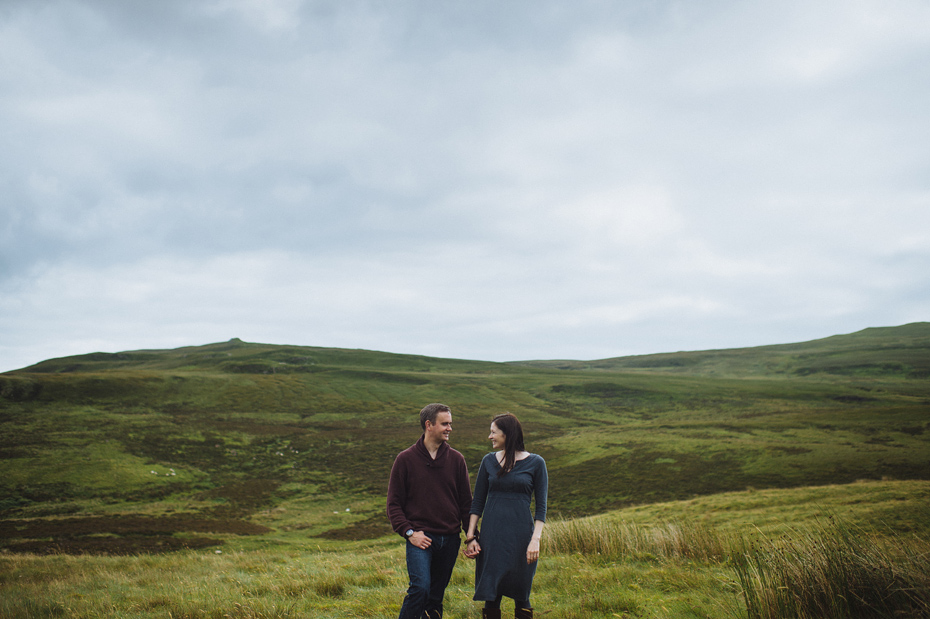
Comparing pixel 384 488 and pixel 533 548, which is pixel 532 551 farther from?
pixel 384 488

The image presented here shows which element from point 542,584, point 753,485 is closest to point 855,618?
point 542,584

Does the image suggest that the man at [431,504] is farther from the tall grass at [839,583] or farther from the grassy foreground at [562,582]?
the tall grass at [839,583]

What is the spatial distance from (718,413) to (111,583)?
80135 mm

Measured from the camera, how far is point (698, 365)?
162 metres

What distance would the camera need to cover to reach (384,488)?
39094 millimetres

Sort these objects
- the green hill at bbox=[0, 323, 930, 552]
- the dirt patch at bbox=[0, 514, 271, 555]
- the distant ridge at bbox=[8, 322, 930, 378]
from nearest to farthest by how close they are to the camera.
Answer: the dirt patch at bbox=[0, 514, 271, 555], the green hill at bbox=[0, 323, 930, 552], the distant ridge at bbox=[8, 322, 930, 378]

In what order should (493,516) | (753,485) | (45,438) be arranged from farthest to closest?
(45,438) → (753,485) → (493,516)

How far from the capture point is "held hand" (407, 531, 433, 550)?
15.2 feet

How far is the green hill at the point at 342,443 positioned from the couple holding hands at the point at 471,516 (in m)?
22.8

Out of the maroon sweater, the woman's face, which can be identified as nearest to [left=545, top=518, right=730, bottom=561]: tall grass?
the maroon sweater

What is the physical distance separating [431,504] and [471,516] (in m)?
0.52

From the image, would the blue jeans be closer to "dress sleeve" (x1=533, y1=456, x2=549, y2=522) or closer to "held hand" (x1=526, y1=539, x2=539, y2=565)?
"held hand" (x1=526, y1=539, x2=539, y2=565)

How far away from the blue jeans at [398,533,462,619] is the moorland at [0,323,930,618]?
1858mm

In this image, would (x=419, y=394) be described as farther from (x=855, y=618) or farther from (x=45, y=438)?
(x=855, y=618)
